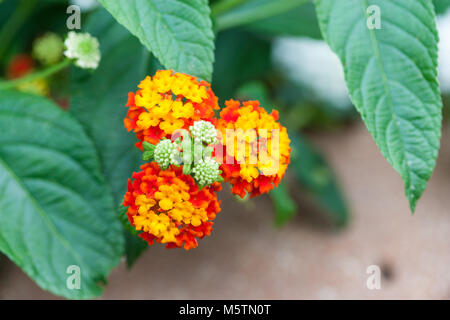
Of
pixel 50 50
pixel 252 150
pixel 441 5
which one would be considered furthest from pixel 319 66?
pixel 252 150

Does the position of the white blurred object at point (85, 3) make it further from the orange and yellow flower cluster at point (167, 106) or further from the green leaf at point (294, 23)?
the orange and yellow flower cluster at point (167, 106)

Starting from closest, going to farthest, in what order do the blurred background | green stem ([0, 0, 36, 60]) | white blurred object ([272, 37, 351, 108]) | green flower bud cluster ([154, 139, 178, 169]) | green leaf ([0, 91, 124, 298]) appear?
green flower bud cluster ([154, 139, 178, 169])
green leaf ([0, 91, 124, 298])
the blurred background
green stem ([0, 0, 36, 60])
white blurred object ([272, 37, 351, 108])

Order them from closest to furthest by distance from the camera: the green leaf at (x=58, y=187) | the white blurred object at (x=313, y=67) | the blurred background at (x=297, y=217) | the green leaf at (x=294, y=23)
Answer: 1. the green leaf at (x=58, y=187)
2. the green leaf at (x=294, y=23)
3. the blurred background at (x=297, y=217)
4. the white blurred object at (x=313, y=67)

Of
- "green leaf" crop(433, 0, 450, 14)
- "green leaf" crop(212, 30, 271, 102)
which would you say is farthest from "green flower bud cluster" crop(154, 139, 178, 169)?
"green leaf" crop(212, 30, 271, 102)

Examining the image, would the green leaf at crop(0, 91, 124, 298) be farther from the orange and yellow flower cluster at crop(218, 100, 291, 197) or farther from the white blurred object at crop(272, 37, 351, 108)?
the white blurred object at crop(272, 37, 351, 108)

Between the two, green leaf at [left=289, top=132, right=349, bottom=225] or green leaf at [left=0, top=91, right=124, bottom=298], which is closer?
green leaf at [left=0, top=91, right=124, bottom=298]

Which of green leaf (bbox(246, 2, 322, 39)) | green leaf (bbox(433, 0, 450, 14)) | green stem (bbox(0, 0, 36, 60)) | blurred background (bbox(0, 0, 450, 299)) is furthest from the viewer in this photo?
green stem (bbox(0, 0, 36, 60))

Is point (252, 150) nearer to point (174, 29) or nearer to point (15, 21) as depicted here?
point (174, 29)

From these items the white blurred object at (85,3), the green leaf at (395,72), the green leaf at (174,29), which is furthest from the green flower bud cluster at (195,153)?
the white blurred object at (85,3)
